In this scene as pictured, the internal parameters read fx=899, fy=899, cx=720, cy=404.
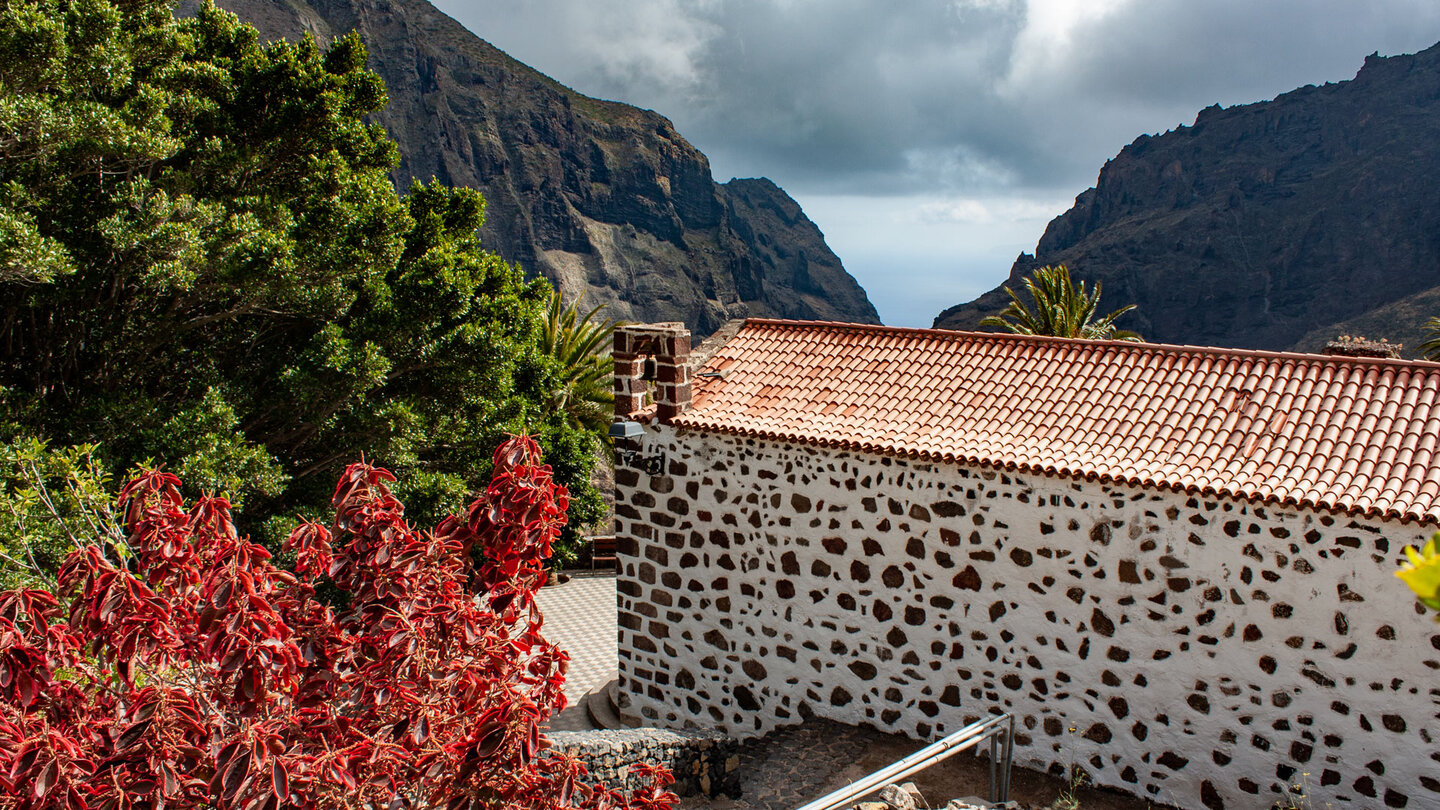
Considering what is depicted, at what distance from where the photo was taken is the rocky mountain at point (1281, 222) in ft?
262

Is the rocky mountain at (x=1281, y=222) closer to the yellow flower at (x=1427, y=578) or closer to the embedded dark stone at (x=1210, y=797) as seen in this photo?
the embedded dark stone at (x=1210, y=797)

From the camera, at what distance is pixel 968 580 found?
814 centimetres

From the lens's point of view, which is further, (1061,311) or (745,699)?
(1061,311)

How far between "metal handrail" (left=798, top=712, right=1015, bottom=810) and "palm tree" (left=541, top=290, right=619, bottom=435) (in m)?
14.0

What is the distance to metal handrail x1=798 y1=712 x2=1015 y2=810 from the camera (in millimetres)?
5535

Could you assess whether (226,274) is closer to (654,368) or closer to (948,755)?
(654,368)

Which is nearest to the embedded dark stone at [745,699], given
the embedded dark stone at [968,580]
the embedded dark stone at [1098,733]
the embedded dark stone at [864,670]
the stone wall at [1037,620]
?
the stone wall at [1037,620]

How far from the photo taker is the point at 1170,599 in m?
7.35

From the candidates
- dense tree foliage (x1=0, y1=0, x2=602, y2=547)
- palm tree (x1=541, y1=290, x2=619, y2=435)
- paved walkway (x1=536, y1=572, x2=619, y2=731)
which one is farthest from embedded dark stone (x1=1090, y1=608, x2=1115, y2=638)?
palm tree (x1=541, y1=290, x2=619, y2=435)

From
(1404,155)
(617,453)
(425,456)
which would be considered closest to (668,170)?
(1404,155)

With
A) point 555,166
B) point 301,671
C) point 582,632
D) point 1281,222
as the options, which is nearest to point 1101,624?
point 301,671

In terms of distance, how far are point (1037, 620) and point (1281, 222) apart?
97704 millimetres

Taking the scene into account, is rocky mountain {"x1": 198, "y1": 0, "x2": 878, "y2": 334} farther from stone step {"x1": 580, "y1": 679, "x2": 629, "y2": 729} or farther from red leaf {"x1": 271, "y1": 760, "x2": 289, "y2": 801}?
red leaf {"x1": 271, "y1": 760, "x2": 289, "y2": 801}

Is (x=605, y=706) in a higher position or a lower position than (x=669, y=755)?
lower
